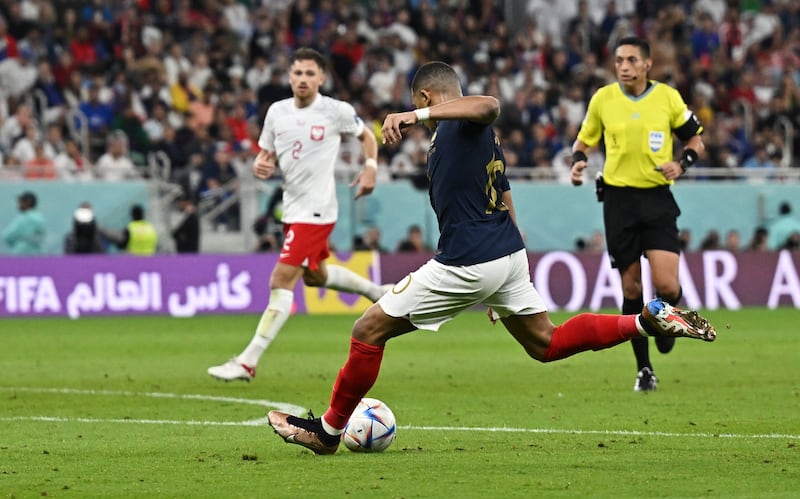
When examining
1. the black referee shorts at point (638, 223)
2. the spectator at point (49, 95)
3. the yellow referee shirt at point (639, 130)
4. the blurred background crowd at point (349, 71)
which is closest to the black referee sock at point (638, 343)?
the black referee shorts at point (638, 223)

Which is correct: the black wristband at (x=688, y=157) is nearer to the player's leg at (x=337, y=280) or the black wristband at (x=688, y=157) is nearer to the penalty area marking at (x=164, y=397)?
the player's leg at (x=337, y=280)

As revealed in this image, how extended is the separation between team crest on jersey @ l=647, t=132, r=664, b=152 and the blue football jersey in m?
3.95

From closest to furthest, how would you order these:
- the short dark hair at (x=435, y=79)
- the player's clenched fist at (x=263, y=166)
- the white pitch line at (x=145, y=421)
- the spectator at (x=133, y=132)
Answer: the short dark hair at (x=435, y=79), the white pitch line at (x=145, y=421), the player's clenched fist at (x=263, y=166), the spectator at (x=133, y=132)

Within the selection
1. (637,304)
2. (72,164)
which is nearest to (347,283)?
(637,304)

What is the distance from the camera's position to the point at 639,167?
11.7 m

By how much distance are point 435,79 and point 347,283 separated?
605 centimetres

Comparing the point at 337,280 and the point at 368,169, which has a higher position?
the point at 368,169

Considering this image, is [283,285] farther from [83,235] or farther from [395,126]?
[83,235]

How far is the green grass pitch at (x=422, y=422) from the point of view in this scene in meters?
7.04

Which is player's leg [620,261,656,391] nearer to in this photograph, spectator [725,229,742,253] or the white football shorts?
the white football shorts

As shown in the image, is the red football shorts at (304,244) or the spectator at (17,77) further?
the spectator at (17,77)

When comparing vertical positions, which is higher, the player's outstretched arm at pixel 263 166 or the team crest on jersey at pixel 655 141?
the team crest on jersey at pixel 655 141

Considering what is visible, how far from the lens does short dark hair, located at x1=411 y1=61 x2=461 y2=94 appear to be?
7781 mm

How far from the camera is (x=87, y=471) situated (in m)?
7.52
